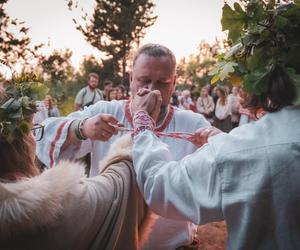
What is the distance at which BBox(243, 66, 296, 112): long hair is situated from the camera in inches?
53.4

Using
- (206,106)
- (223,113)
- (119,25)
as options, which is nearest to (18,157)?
(223,113)

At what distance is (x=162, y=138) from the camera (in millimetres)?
2383

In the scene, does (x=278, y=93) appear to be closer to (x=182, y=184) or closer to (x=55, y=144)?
(x=182, y=184)

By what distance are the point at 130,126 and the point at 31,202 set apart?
1221 mm

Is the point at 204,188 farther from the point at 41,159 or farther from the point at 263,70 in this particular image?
the point at 41,159

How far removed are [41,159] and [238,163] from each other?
4.70 ft

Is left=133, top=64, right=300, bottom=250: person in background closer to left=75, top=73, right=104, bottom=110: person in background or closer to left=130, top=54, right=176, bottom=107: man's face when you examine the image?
left=130, top=54, right=176, bottom=107: man's face

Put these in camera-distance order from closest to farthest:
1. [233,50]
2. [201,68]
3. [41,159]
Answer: [233,50] → [41,159] → [201,68]

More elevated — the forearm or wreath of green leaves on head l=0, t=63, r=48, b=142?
wreath of green leaves on head l=0, t=63, r=48, b=142

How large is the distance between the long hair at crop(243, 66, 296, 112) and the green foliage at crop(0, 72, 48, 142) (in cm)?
98

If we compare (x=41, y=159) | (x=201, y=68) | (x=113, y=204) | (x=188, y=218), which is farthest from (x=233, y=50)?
(x=201, y=68)

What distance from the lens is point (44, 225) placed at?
1.35 meters

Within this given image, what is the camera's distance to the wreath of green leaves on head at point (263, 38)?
138 centimetres

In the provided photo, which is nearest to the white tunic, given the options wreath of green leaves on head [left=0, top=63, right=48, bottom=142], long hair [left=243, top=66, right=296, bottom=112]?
wreath of green leaves on head [left=0, top=63, right=48, bottom=142]
